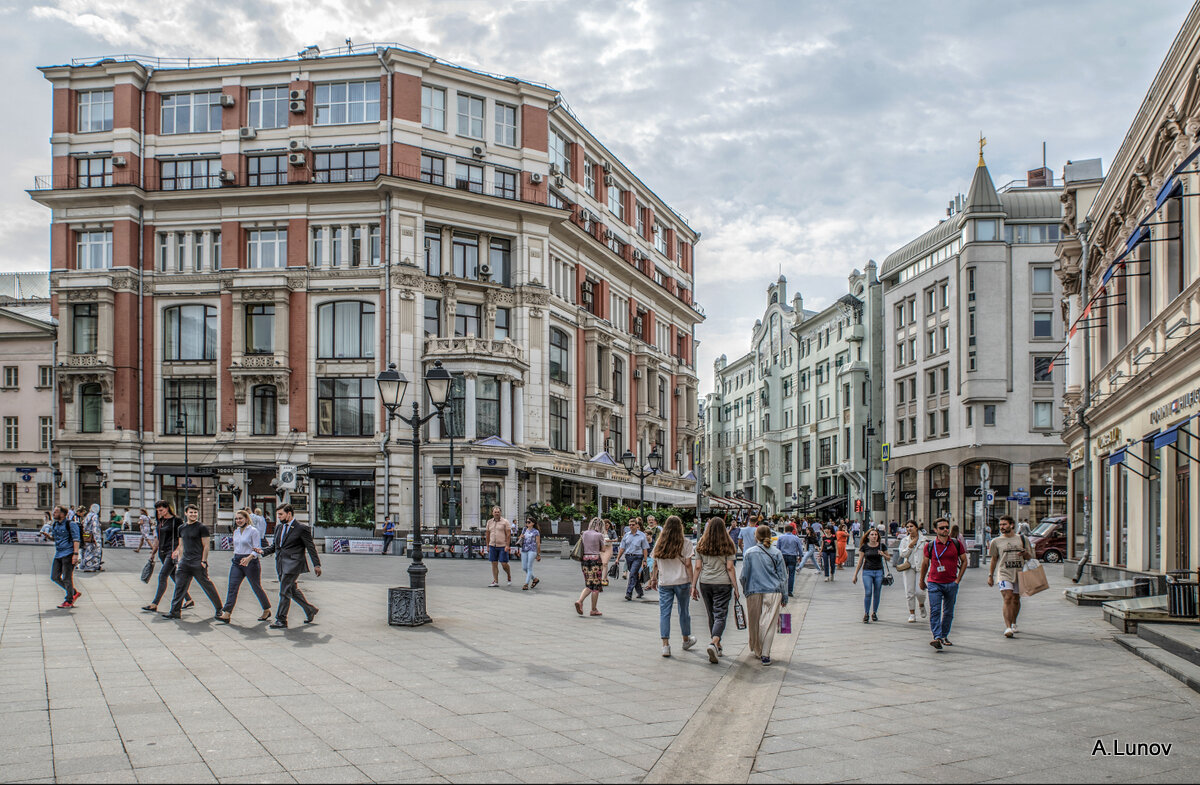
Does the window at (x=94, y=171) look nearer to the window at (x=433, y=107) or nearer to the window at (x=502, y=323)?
the window at (x=433, y=107)

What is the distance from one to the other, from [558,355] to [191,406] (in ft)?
59.2

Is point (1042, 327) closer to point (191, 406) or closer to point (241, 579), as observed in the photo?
point (191, 406)

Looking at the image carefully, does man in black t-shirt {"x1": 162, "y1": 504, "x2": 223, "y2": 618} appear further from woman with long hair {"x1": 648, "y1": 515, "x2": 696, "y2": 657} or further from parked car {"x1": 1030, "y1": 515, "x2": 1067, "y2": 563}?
parked car {"x1": 1030, "y1": 515, "x2": 1067, "y2": 563}

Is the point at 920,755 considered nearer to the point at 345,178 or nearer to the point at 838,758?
the point at 838,758

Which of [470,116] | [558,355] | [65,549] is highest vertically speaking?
[470,116]

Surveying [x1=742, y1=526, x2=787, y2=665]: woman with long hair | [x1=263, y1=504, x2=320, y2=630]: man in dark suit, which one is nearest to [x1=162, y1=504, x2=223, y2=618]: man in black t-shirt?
[x1=263, y1=504, x2=320, y2=630]: man in dark suit

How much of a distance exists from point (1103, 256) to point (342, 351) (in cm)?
3292

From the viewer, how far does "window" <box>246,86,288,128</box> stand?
4784 cm

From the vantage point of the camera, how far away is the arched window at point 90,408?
4775cm

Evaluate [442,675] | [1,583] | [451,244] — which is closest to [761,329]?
[451,244]

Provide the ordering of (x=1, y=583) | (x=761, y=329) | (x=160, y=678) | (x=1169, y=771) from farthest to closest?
1. (x=761, y=329)
2. (x=1, y=583)
3. (x=160, y=678)
4. (x=1169, y=771)

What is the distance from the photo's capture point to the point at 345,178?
→ 47.2 m

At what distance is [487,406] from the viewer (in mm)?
46469

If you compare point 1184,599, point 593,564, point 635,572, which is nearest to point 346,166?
point 635,572
